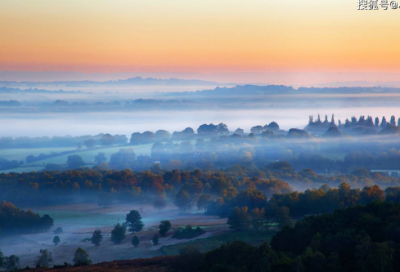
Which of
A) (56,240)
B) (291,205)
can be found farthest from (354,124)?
(56,240)

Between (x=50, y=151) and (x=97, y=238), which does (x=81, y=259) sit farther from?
(x=50, y=151)

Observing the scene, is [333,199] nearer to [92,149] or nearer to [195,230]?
[195,230]

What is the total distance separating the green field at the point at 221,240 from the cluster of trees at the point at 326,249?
11.0ft

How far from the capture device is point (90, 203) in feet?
109

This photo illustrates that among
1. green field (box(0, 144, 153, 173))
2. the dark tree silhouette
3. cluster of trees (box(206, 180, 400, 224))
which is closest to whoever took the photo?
cluster of trees (box(206, 180, 400, 224))

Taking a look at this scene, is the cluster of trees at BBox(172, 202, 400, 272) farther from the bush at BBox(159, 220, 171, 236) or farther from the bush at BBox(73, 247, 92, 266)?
the bush at BBox(159, 220, 171, 236)

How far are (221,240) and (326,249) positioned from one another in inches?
316

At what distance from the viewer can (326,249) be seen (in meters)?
13.8

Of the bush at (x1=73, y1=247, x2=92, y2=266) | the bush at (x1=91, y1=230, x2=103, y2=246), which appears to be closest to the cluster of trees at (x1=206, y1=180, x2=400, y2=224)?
the bush at (x1=91, y1=230, x2=103, y2=246)

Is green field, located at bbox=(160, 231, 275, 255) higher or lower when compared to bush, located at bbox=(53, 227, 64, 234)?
higher

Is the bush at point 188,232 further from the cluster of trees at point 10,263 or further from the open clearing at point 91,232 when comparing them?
the cluster of trees at point 10,263

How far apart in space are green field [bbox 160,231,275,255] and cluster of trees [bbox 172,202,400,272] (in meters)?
3.34

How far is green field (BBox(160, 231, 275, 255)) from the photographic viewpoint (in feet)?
65.9

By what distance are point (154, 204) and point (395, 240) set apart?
64.9 ft
